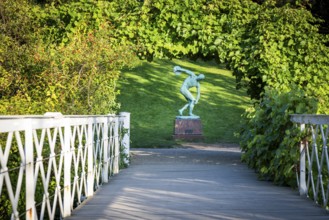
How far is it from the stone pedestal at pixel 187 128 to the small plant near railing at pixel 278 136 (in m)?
12.9

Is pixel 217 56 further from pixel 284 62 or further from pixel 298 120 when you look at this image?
pixel 298 120

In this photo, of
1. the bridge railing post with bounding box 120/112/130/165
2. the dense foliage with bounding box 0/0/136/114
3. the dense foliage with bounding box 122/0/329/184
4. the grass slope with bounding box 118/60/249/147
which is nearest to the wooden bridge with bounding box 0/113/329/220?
the bridge railing post with bounding box 120/112/130/165

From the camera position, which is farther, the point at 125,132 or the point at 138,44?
the point at 138,44

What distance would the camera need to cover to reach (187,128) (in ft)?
84.7

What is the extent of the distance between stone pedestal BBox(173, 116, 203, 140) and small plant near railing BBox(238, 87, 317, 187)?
42.5ft

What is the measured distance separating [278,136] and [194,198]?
304 cm

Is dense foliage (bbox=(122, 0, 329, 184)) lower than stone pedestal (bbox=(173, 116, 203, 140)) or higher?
higher

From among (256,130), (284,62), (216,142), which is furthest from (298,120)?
(216,142)

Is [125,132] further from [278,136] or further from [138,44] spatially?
[278,136]

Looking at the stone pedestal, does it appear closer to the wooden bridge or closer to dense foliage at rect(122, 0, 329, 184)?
dense foliage at rect(122, 0, 329, 184)

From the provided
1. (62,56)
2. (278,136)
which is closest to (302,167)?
(278,136)

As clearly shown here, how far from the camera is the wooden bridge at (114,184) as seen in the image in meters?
5.41

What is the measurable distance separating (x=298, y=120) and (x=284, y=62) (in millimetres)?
5599

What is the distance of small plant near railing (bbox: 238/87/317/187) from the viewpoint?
9.87 m
